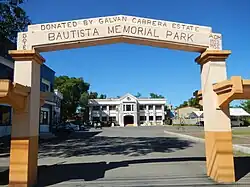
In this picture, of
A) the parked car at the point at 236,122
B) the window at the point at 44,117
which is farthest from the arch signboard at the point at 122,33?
the parked car at the point at 236,122

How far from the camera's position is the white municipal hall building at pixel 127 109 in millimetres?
75250

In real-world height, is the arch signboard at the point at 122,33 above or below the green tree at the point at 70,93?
below

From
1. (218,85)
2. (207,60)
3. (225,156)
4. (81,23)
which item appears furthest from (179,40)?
(225,156)

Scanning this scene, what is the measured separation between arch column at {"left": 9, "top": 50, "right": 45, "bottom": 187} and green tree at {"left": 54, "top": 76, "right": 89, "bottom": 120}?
60168mm

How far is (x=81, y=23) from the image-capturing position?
8.48 metres

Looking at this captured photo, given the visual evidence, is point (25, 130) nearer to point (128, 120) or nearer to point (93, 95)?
point (128, 120)

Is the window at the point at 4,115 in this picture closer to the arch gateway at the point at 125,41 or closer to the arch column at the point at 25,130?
the arch gateway at the point at 125,41

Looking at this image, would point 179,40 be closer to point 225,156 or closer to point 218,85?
point 218,85

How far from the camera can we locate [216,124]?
26.5ft

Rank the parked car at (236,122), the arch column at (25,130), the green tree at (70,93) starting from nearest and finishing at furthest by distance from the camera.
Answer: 1. the arch column at (25,130)
2. the parked car at (236,122)
3. the green tree at (70,93)

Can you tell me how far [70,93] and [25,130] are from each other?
6387cm

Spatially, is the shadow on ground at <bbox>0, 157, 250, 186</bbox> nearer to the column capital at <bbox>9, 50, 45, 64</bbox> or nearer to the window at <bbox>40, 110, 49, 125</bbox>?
the column capital at <bbox>9, 50, 45, 64</bbox>

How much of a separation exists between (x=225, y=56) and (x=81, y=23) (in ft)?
14.1

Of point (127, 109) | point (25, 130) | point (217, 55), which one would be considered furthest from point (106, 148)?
point (127, 109)
